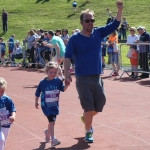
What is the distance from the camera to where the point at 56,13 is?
49.5 metres

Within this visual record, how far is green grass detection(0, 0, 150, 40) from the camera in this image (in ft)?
147

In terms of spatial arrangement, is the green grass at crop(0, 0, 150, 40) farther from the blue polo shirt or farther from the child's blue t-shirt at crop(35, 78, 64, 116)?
the blue polo shirt

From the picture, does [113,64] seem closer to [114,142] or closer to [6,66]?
[6,66]

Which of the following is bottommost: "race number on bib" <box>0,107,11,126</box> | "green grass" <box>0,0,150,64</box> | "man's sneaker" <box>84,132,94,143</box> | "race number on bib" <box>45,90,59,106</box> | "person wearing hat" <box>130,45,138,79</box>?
"man's sneaker" <box>84,132,94,143</box>

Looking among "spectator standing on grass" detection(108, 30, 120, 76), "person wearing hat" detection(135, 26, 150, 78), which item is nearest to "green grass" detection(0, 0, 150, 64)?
"spectator standing on grass" detection(108, 30, 120, 76)

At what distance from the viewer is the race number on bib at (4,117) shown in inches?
232

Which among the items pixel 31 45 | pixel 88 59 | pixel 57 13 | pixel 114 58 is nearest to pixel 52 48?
pixel 31 45

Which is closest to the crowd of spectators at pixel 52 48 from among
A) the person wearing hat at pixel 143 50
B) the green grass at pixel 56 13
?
the person wearing hat at pixel 143 50

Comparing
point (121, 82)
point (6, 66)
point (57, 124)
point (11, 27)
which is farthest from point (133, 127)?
point (11, 27)

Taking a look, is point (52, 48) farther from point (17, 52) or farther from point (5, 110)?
point (5, 110)

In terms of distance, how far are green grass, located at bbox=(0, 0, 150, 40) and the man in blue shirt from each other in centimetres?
3548

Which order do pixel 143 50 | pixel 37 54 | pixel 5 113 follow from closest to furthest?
pixel 5 113 < pixel 143 50 < pixel 37 54

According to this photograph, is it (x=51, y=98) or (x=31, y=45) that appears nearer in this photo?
(x=51, y=98)

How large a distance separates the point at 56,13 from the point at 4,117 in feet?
145
